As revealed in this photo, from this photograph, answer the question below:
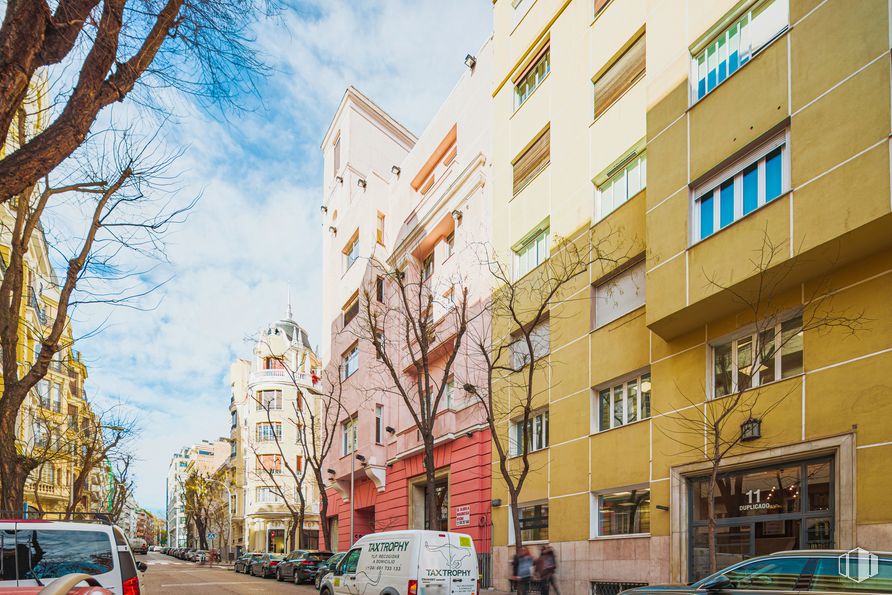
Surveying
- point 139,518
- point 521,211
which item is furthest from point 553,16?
point 139,518

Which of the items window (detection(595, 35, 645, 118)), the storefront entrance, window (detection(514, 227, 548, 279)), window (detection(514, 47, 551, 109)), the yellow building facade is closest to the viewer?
the yellow building facade

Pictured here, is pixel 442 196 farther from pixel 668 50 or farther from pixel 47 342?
pixel 47 342

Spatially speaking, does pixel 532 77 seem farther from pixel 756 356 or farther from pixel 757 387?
pixel 756 356

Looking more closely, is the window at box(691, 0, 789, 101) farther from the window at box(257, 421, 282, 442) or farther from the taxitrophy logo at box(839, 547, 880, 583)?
the window at box(257, 421, 282, 442)

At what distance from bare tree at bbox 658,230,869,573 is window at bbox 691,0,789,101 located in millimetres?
3814

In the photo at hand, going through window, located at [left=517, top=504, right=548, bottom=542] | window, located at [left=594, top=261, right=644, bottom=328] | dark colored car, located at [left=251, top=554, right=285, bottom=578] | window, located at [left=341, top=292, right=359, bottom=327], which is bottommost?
dark colored car, located at [left=251, top=554, right=285, bottom=578]

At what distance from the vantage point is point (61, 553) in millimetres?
7953

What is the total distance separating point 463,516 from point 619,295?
981 cm

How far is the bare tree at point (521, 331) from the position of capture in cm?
1853

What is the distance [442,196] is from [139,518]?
189m

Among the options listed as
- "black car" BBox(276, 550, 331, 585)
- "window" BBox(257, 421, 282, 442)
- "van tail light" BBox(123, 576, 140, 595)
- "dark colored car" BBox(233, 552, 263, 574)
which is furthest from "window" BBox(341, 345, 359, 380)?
"window" BBox(257, 421, 282, 442)

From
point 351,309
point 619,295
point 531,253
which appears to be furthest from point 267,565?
point 619,295

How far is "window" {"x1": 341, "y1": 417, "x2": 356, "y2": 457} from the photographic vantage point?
34844mm

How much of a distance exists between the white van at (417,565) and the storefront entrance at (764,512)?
14.8ft
